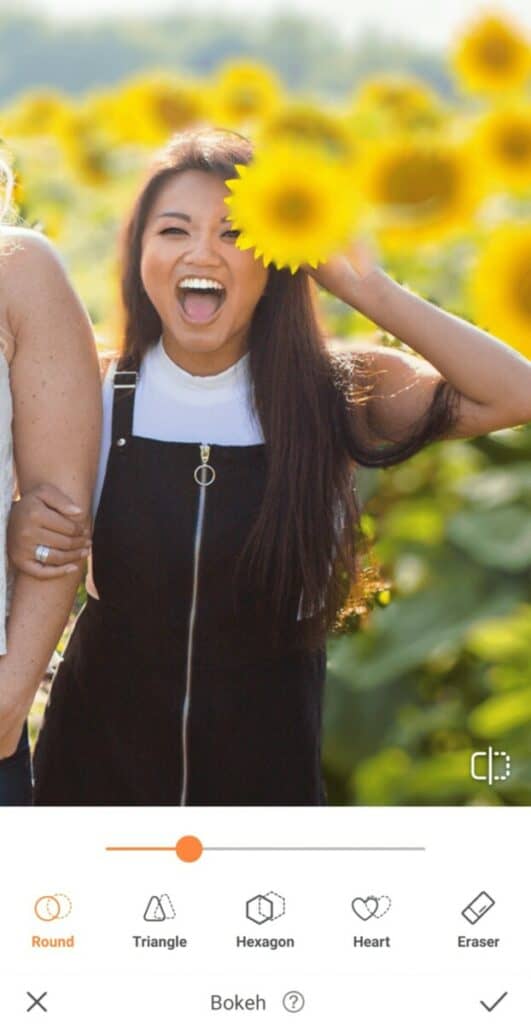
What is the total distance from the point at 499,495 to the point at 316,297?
481 mm

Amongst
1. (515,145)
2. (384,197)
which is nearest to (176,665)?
(384,197)

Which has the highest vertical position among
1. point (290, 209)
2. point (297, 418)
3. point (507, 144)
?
point (507, 144)

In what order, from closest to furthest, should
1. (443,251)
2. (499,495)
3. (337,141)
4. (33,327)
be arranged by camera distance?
(33,327)
(337,141)
(443,251)
(499,495)

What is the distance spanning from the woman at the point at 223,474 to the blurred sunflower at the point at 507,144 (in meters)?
0.16

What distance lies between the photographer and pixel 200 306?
37.1 inches

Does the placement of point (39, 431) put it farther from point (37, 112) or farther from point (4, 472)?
point (37, 112)

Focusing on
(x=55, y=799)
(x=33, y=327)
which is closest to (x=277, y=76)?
(x=33, y=327)

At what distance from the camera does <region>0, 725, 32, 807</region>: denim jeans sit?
3.05 ft

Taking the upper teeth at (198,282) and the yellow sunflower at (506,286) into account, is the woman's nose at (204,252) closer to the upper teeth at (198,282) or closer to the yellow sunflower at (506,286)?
the upper teeth at (198,282)
